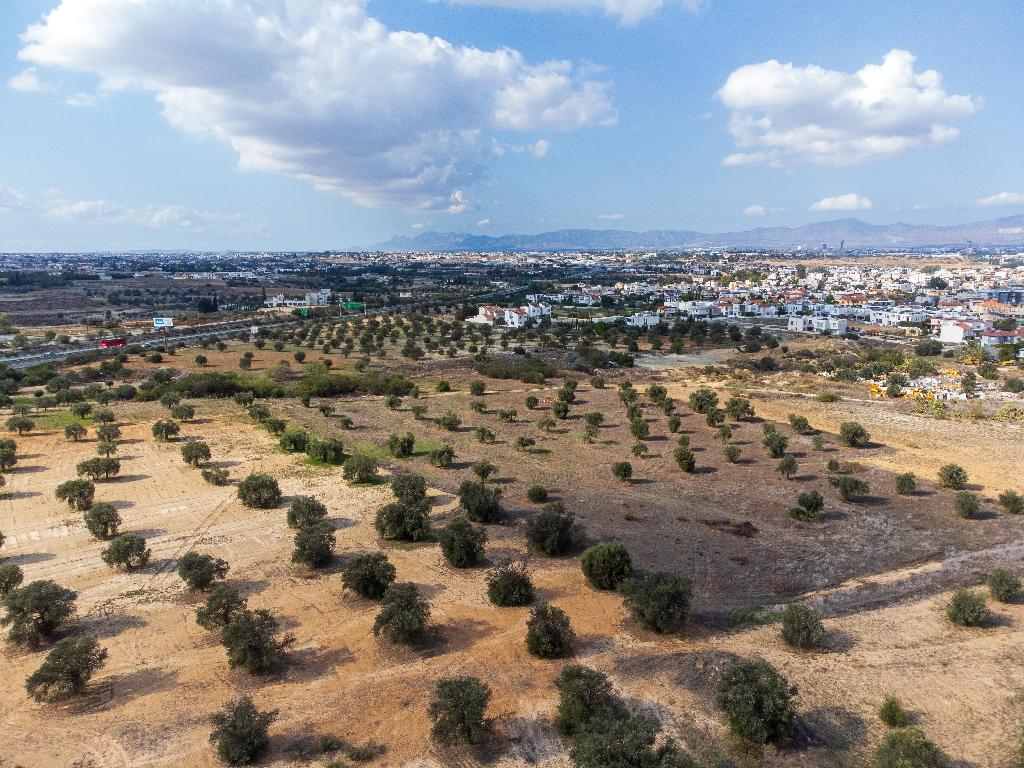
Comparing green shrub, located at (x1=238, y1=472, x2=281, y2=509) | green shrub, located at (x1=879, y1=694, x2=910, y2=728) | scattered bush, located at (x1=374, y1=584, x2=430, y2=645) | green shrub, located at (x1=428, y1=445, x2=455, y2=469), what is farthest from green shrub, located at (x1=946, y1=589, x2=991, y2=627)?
green shrub, located at (x1=238, y1=472, x2=281, y2=509)

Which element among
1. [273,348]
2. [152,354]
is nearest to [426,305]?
[273,348]

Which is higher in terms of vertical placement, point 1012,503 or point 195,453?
point 195,453

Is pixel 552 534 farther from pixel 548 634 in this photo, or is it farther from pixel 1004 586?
pixel 1004 586

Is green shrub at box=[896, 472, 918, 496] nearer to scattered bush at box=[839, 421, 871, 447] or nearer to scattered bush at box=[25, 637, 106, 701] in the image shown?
scattered bush at box=[839, 421, 871, 447]

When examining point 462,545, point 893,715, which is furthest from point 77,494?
point 893,715

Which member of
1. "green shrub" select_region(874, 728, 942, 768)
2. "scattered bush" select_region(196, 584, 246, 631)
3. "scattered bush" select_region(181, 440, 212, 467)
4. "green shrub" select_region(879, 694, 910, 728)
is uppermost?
"scattered bush" select_region(181, 440, 212, 467)

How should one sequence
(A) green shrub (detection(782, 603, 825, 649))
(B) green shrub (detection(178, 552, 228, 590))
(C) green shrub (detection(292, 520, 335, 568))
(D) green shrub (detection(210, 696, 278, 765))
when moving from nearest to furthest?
(D) green shrub (detection(210, 696, 278, 765)), (A) green shrub (detection(782, 603, 825, 649)), (B) green shrub (detection(178, 552, 228, 590)), (C) green shrub (detection(292, 520, 335, 568))
